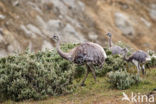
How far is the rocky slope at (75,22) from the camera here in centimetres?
2669

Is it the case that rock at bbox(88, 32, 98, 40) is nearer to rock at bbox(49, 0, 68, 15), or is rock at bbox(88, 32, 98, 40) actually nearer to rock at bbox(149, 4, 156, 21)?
rock at bbox(49, 0, 68, 15)

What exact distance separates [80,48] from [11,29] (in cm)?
1676

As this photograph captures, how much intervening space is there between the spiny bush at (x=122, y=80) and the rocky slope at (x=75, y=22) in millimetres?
14471

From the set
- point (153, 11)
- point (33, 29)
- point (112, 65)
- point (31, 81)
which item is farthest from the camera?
point (153, 11)

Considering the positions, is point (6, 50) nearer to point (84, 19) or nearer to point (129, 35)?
point (84, 19)

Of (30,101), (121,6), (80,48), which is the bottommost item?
(30,101)

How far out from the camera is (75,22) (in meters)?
32.4

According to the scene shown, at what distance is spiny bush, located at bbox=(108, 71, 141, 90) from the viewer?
10672 mm

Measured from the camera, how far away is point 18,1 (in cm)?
2917

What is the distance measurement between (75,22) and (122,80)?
2213 centimetres

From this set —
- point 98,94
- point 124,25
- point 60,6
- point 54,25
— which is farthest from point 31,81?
point 124,25

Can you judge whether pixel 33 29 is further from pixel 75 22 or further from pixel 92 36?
pixel 92 36

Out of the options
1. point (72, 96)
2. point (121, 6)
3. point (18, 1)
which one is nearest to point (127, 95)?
point (72, 96)

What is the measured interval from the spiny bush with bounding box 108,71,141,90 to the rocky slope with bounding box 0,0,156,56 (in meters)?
14.5
